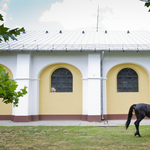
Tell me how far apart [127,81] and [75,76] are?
359 cm

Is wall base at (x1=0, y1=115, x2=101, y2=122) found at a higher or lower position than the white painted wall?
lower

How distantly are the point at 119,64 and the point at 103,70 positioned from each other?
47.0 inches

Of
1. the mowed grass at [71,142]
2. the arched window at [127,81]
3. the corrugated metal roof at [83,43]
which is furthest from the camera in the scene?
the arched window at [127,81]

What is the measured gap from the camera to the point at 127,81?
13.6 metres

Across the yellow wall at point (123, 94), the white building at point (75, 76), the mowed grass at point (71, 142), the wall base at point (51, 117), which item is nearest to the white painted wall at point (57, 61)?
the white building at point (75, 76)

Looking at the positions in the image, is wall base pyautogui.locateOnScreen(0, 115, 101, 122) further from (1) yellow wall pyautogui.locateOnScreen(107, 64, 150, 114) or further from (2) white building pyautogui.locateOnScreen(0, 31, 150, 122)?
(1) yellow wall pyautogui.locateOnScreen(107, 64, 150, 114)

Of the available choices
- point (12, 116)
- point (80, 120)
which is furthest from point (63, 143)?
point (12, 116)

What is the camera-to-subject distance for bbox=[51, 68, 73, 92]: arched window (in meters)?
13.7

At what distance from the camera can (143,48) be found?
42.4 ft

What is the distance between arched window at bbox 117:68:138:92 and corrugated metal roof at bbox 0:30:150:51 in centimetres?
177

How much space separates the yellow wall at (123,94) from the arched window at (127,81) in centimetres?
24

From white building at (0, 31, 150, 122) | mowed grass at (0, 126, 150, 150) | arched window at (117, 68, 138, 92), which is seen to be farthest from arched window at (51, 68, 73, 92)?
mowed grass at (0, 126, 150, 150)

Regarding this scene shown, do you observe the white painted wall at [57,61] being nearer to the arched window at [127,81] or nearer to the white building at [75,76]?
the white building at [75,76]

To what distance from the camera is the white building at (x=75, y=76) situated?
13.0m
